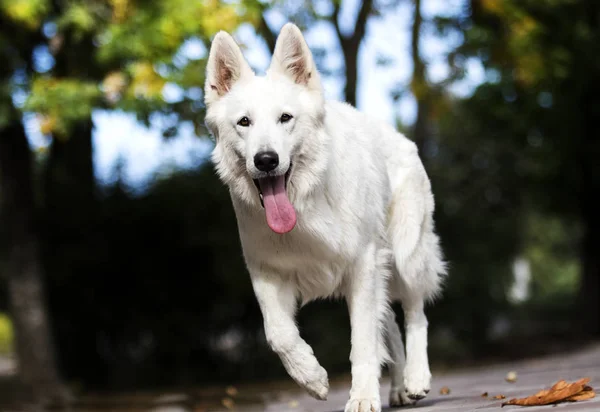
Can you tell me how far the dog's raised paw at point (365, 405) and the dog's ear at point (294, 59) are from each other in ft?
5.70

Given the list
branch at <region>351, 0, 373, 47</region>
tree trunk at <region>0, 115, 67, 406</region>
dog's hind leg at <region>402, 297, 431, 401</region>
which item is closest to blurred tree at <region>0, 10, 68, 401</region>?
tree trunk at <region>0, 115, 67, 406</region>

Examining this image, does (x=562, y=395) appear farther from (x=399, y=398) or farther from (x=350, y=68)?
(x=350, y=68)

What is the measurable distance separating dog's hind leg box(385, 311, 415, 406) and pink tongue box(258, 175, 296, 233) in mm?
1387

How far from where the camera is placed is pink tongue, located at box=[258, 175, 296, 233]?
4.84 meters

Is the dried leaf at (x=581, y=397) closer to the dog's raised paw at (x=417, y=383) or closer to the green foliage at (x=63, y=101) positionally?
the dog's raised paw at (x=417, y=383)

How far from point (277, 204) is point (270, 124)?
426 mm

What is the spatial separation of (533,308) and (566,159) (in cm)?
943

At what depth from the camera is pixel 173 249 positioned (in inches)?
634

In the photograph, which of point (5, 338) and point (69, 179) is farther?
point (5, 338)

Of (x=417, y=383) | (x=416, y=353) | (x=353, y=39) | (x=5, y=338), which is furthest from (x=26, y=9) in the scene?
(x=5, y=338)

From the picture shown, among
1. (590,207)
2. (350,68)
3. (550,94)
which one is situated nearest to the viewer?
(350,68)

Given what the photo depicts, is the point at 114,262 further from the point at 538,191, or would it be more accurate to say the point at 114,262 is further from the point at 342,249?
the point at 342,249

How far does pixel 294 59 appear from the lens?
202 inches

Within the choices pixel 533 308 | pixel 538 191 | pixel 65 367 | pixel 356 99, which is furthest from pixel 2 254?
pixel 533 308
